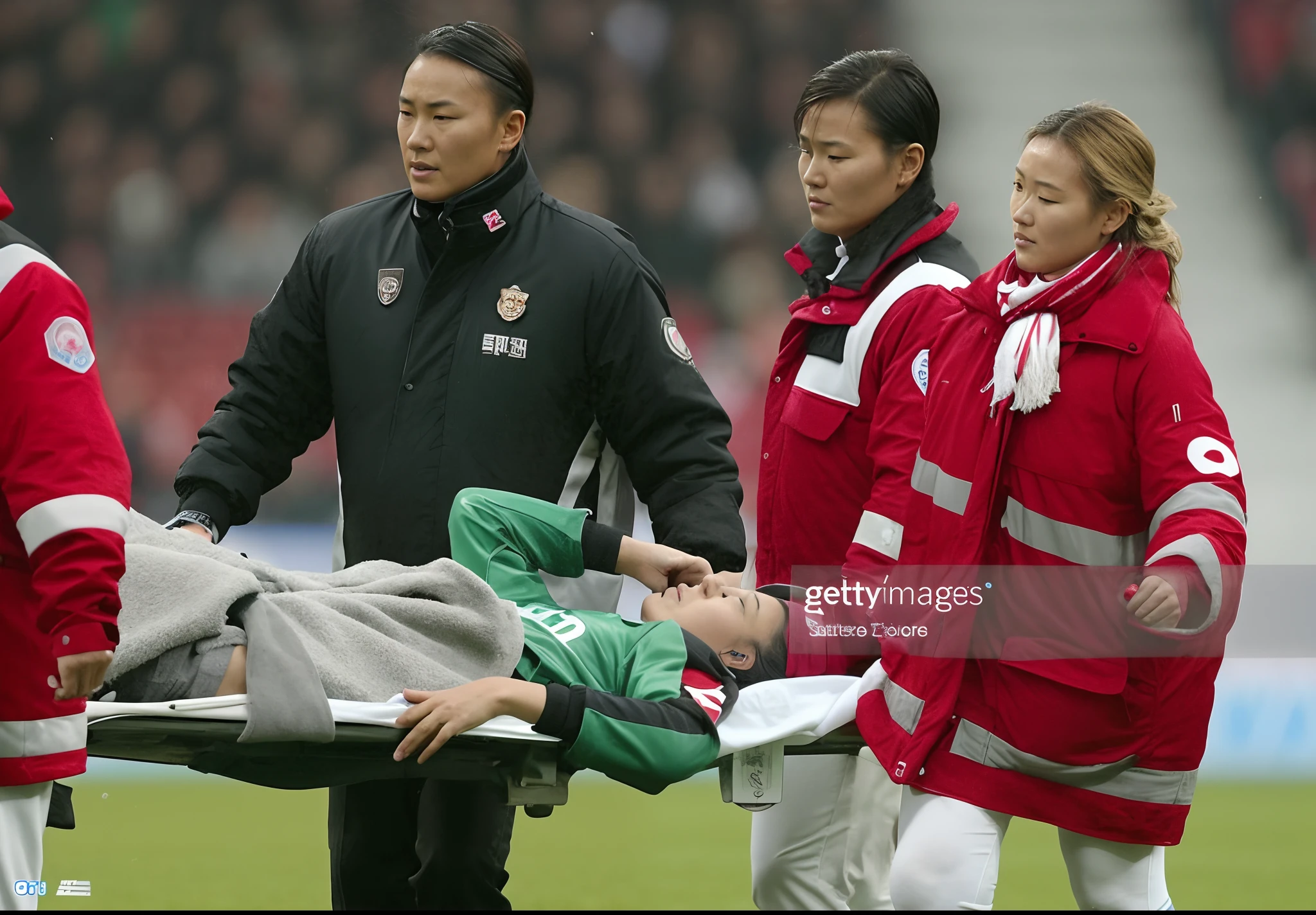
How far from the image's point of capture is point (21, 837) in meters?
1.70

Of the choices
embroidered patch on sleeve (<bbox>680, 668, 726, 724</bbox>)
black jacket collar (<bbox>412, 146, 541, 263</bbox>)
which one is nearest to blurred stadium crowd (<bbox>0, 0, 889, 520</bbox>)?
black jacket collar (<bbox>412, 146, 541, 263</bbox>)

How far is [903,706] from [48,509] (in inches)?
44.1

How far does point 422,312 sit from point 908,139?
34.0 inches

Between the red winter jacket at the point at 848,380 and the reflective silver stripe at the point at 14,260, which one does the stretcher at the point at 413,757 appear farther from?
the reflective silver stripe at the point at 14,260

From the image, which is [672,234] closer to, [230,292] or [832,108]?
[230,292]

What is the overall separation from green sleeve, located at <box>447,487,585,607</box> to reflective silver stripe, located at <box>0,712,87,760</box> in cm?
70

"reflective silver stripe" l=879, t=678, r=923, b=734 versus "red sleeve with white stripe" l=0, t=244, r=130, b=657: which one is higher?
"red sleeve with white stripe" l=0, t=244, r=130, b=657

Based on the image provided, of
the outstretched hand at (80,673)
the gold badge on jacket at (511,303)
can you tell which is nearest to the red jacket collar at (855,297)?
the gold badge on jacket at (511,303)

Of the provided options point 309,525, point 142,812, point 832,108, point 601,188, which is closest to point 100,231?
point 309,525

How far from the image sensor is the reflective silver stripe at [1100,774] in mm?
1877

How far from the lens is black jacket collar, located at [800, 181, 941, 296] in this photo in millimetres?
2400

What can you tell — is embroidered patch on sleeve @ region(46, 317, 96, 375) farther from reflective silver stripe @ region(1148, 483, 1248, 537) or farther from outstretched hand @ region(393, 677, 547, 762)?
reflective silver stripe @ region(1148, 483, 1248, 537)

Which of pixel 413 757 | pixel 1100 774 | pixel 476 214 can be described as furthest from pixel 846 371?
pixel 413 757

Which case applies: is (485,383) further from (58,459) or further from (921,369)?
(58,459)
